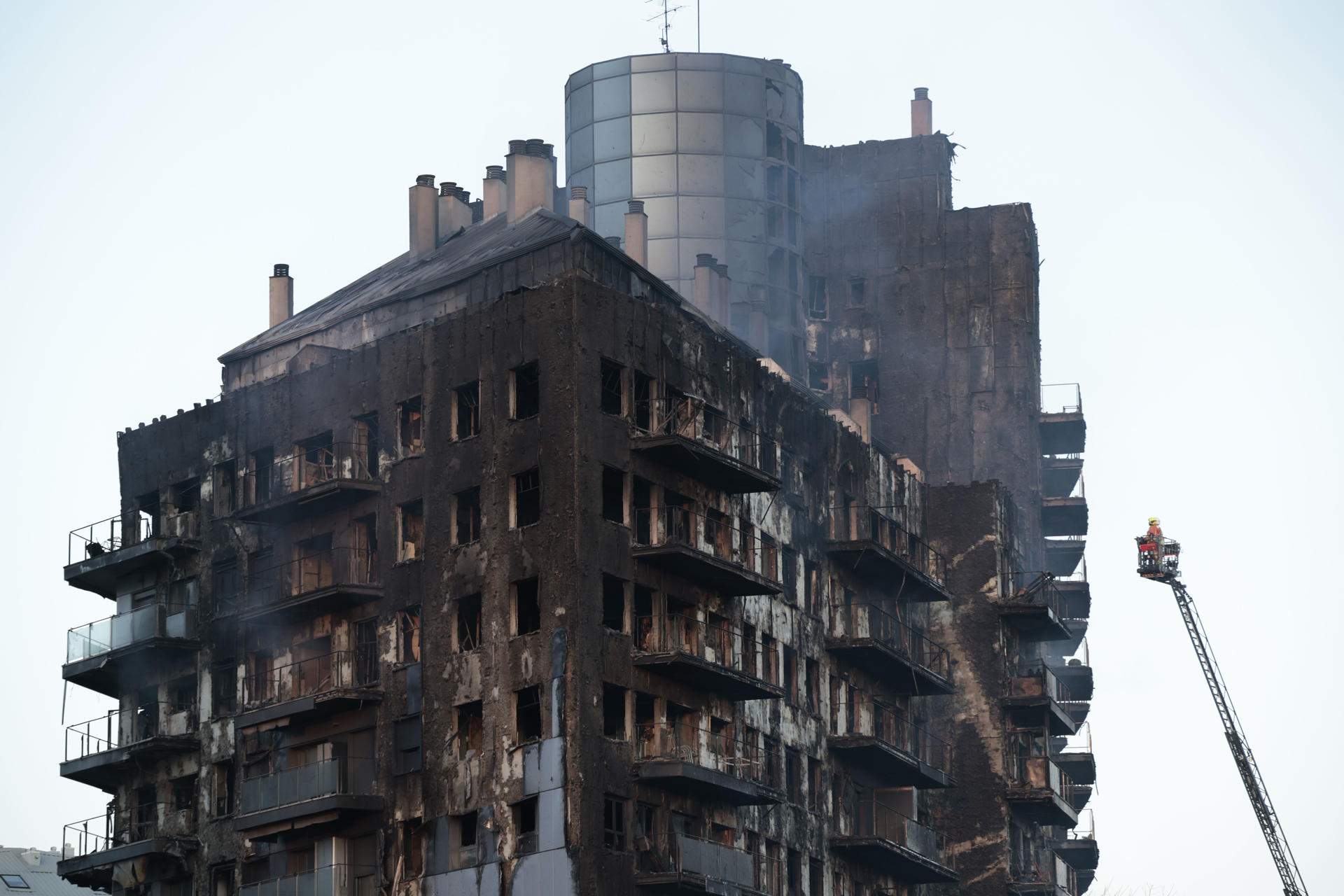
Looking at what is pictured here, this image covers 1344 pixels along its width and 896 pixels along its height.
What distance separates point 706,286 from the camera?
110 metres

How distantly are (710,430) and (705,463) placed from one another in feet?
13.5

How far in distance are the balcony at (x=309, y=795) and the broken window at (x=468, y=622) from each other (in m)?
5.37

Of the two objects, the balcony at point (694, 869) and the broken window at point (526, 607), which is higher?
the broken window at point (526, 607)

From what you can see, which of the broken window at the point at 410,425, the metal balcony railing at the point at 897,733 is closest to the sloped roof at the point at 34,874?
the metal balcony railing at the point at 897,733

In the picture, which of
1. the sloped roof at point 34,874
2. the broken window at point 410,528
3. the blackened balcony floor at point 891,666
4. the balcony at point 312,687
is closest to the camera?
the balcony at point 312,687

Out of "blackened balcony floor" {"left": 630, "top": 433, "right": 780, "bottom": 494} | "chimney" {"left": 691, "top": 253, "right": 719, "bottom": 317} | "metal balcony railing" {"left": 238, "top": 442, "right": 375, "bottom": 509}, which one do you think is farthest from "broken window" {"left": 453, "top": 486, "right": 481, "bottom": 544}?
"chimney" {"left": 691, "top": 253, "right": 719, "bottom": 317}

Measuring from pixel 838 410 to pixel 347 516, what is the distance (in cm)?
3738

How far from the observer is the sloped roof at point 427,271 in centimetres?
8775

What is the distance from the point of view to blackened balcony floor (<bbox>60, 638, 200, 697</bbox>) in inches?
3433

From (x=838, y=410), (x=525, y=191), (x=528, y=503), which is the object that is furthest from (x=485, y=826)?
(x=838, y=410)

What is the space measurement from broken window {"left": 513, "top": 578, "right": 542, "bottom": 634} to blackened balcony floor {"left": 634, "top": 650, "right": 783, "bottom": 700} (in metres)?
3.41

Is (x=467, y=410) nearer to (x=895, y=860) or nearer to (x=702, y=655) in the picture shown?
(x=702, y=655)

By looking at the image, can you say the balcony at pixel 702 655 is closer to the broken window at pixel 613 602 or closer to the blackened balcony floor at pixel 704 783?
the broken window at pixel 613 602

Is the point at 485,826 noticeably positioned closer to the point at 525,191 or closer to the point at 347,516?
the point at 347,516
